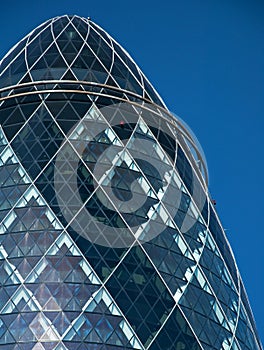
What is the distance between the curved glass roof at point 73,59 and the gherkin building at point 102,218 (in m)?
0.08

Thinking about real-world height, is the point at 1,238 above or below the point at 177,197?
below

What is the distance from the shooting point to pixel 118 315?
53.9 metres

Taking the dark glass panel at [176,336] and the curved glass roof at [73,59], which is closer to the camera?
the dark glass panel at [176,336]

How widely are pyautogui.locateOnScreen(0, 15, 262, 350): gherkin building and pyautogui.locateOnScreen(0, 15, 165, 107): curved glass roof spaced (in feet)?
0.26

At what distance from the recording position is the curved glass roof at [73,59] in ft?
207

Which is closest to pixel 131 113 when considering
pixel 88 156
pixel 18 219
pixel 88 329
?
pixel 88 156

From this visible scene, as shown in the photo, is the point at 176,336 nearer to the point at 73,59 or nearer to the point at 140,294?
the point at 140,294

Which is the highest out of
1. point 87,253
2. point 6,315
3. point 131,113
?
point 131,113

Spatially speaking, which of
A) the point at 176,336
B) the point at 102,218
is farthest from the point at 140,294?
the point at 102,218

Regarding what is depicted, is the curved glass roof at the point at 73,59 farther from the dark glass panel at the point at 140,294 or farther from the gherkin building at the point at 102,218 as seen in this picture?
the dark glass panel at the point at 140,294

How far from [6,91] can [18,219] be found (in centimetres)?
795

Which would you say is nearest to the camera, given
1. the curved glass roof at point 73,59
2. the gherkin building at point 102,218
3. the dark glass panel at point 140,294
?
the dark glass panel at point 140,294

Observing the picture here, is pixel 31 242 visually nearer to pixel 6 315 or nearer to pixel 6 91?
pixel 6 315

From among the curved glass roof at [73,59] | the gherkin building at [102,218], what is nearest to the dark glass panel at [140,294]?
the gherkin building at [102,218]
